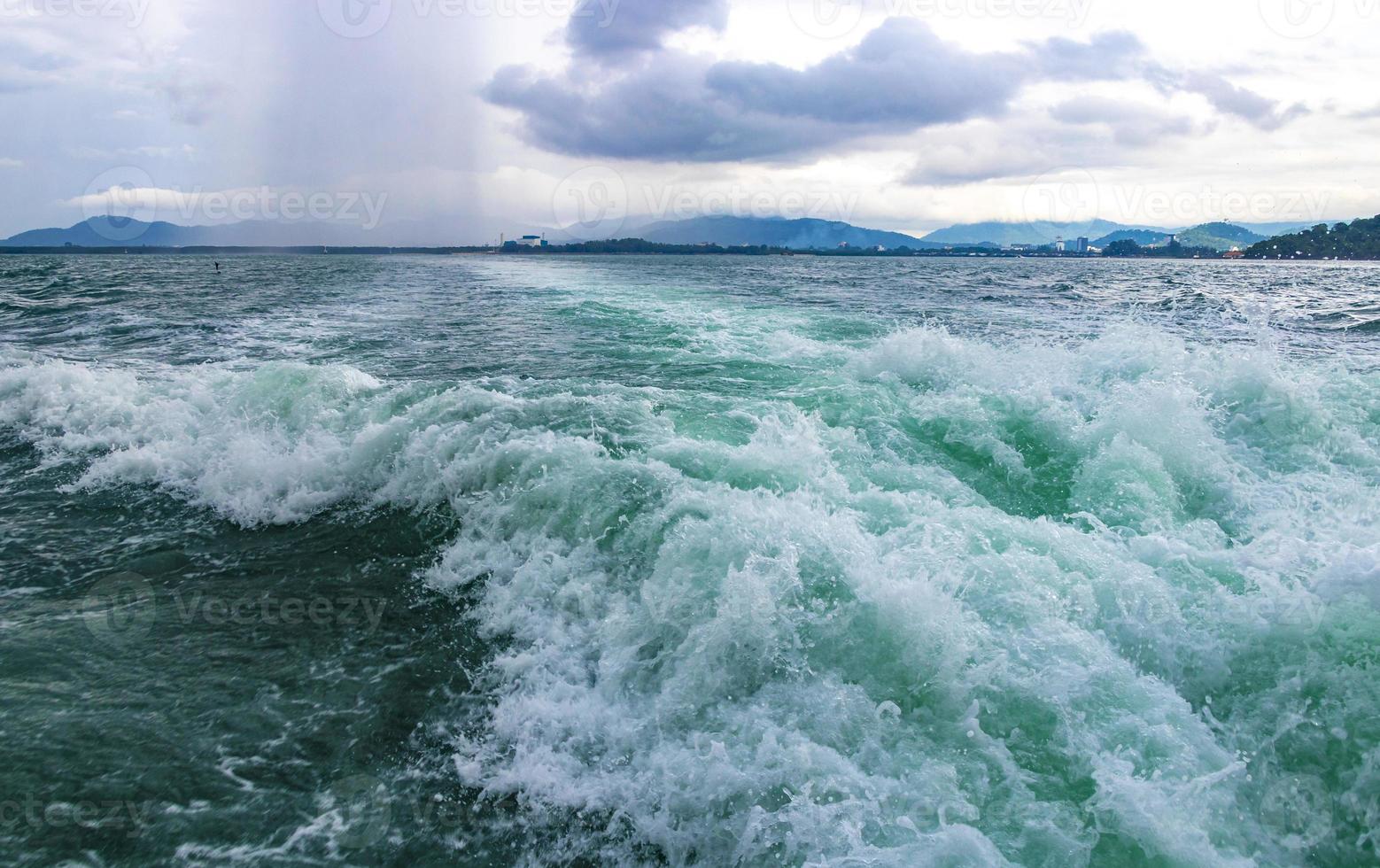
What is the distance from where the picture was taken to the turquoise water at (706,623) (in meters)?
3.57

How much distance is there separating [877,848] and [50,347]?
69.1ft

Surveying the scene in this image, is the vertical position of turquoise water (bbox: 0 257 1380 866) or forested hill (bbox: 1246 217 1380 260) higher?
forested hill (bbox: 1246 217 1380 260)

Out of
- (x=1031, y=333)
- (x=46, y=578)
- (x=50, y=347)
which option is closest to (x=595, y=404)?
(x=46, y=578)

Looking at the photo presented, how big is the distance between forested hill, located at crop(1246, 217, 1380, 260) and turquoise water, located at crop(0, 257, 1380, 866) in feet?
369

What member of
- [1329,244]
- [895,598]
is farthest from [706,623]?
[1329,244]

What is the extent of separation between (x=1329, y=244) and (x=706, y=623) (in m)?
132

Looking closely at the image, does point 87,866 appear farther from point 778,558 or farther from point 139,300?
point 139,300

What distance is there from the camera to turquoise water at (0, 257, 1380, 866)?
3.57 m

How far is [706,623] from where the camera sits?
15.8ft

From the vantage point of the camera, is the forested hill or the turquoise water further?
the forested hill

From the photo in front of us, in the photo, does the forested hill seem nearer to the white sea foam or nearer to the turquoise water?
the turquoise water

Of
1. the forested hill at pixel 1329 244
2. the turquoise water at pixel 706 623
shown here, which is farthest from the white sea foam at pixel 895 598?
the forested hill at pixel 1329 244

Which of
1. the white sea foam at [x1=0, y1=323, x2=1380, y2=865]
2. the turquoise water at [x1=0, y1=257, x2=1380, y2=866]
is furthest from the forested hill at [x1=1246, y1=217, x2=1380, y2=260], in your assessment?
the white sea foam at [x1=0, y1=323, x2=1380, y2=865]

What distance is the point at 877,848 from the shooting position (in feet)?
10.8
